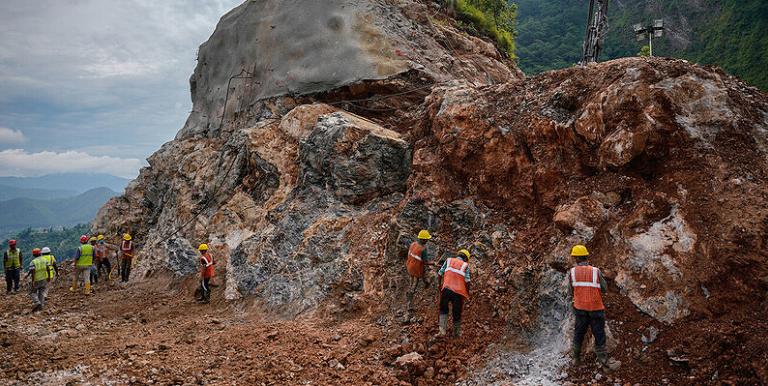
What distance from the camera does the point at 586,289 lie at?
5.96 meters

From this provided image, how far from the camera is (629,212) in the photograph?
6.96 meters

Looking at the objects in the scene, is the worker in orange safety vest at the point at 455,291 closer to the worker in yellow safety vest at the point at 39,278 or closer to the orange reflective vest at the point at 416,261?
the orange reflective vest at the point at 416,261

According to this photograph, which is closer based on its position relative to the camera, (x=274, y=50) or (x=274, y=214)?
(x=274, y=214)

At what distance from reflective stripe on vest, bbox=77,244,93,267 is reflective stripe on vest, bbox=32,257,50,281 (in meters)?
1.53

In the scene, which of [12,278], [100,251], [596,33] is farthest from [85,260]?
[596,33]

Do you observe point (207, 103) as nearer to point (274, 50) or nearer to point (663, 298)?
point (274, 50)

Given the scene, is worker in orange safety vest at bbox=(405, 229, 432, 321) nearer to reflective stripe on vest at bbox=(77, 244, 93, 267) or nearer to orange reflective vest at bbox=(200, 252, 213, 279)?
orange reflective vest at bbox=(200, 252, 213, 279)

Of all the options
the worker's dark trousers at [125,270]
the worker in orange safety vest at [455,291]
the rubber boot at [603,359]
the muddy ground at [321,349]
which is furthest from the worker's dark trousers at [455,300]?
the worker's dark trousers at [125,270]

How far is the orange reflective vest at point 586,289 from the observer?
586cm

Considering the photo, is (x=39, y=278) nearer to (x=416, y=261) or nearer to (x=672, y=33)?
(x=416, y=261)

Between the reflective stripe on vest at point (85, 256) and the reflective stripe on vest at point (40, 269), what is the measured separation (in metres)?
1.53

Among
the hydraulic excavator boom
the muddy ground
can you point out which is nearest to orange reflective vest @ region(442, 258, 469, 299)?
the muddy ground

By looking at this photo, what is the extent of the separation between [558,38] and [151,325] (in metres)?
45.8

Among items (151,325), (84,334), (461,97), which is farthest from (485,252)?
(84,334)
